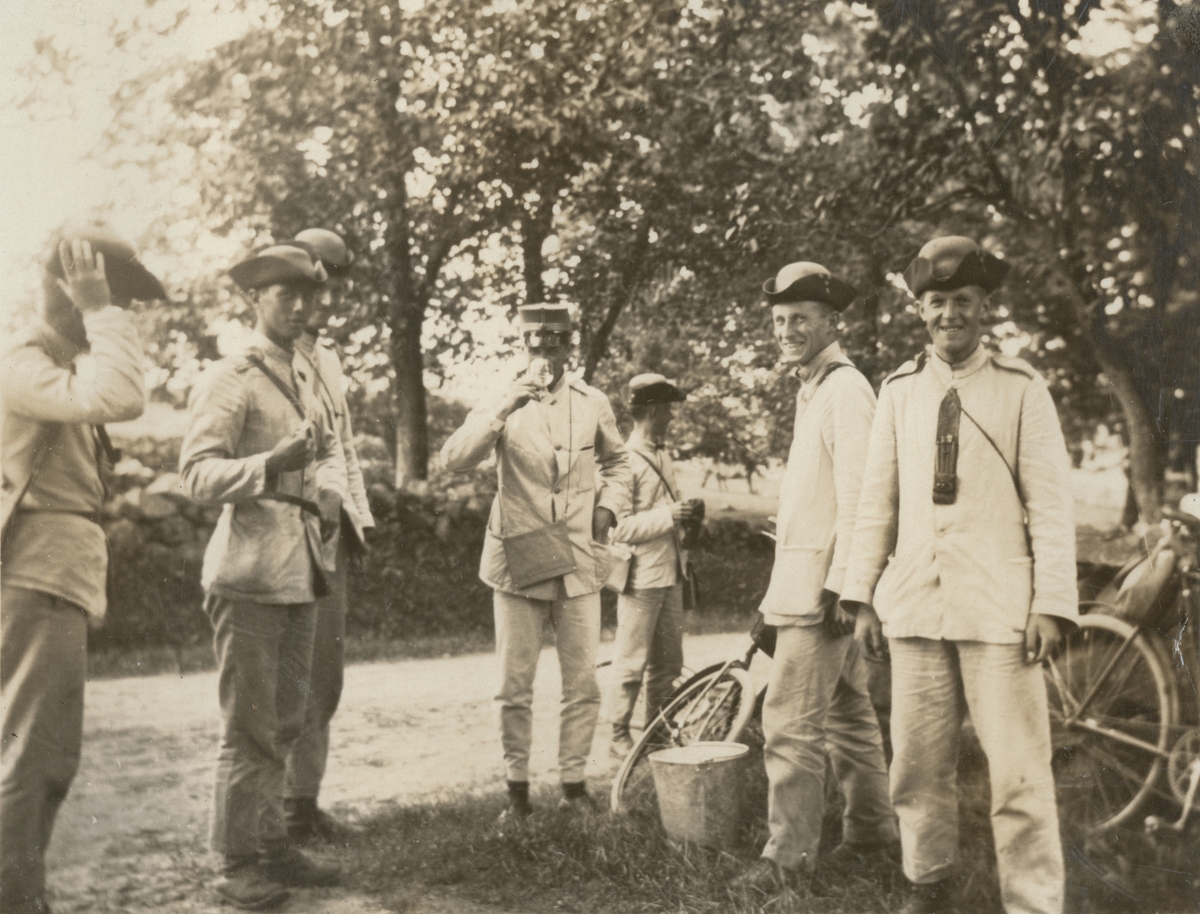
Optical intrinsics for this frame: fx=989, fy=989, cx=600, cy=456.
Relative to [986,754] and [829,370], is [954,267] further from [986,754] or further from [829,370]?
[986,754]

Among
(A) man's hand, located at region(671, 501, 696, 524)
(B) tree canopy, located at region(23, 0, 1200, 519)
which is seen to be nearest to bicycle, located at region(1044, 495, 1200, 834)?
(B) tree canopy, located at region(23, 0, 1200, 519)

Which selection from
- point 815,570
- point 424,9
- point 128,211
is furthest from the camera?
point 424,9

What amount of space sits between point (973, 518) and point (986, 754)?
70 cm

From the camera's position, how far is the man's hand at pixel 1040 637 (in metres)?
2.83

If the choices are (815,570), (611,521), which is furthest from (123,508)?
(815,570)

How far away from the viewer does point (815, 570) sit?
350 centimetres

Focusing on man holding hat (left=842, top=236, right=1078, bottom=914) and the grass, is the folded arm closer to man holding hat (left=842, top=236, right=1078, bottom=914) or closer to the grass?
the grass

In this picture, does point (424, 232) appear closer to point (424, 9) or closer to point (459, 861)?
point (424, 9)

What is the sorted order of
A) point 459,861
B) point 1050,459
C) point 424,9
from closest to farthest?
point 1050,459
point 459,861
point 424,9

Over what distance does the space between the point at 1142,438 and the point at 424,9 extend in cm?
427

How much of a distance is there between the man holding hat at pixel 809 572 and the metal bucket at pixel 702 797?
1.13 ft

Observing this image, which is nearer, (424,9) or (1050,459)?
(1050,459)

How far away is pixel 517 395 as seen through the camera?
13.7ft

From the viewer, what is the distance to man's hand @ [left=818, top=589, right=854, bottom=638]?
347cm
